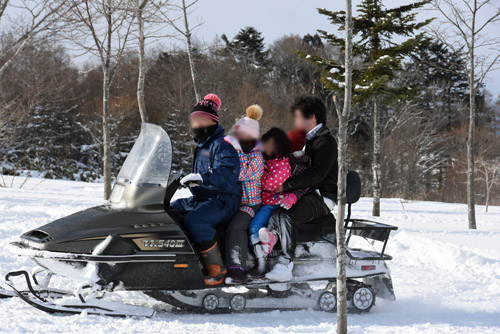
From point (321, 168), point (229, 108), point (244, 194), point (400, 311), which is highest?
point (229, 108)

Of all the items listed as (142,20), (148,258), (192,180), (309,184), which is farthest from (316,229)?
(142,20)

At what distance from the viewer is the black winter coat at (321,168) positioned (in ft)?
14.9

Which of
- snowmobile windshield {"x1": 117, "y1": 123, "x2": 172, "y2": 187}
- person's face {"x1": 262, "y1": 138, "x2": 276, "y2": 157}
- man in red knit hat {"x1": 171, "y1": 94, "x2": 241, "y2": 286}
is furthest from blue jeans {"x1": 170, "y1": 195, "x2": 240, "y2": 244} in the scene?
person's face {"x1": 262, "y1": 138, "x2": 276, "y2": 157}

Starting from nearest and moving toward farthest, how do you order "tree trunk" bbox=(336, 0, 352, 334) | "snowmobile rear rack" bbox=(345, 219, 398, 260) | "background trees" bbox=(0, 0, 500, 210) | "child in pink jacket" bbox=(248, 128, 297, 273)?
1. "tree trunk" bbox=(336, 0, 352, 334)
2. "child in pink jacket" bbox=(248, 128, 297, 273)
3. "snowmobile rear rack" bbox=(345, 219, 398, 260)
4. "background trees" bbox=(0, 0, 500, 210)

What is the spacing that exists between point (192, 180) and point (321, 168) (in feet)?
4.11

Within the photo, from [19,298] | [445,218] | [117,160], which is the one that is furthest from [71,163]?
[19,298]

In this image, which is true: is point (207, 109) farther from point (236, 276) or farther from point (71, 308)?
point (71, 308)

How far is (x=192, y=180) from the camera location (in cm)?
412

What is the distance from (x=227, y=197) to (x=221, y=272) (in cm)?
66

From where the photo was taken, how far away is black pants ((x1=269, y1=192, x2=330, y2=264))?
4.62 meters

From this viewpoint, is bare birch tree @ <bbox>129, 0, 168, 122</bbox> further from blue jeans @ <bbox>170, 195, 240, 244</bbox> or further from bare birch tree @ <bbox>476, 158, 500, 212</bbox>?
bare birch tree @ <bbox>476, 158, 500, 212</bbox>


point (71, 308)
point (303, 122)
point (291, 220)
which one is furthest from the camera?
point (303, 122)

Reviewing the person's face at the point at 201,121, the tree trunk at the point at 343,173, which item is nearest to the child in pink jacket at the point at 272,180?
the person's face at the point at 201,121

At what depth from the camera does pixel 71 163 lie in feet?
93.4
